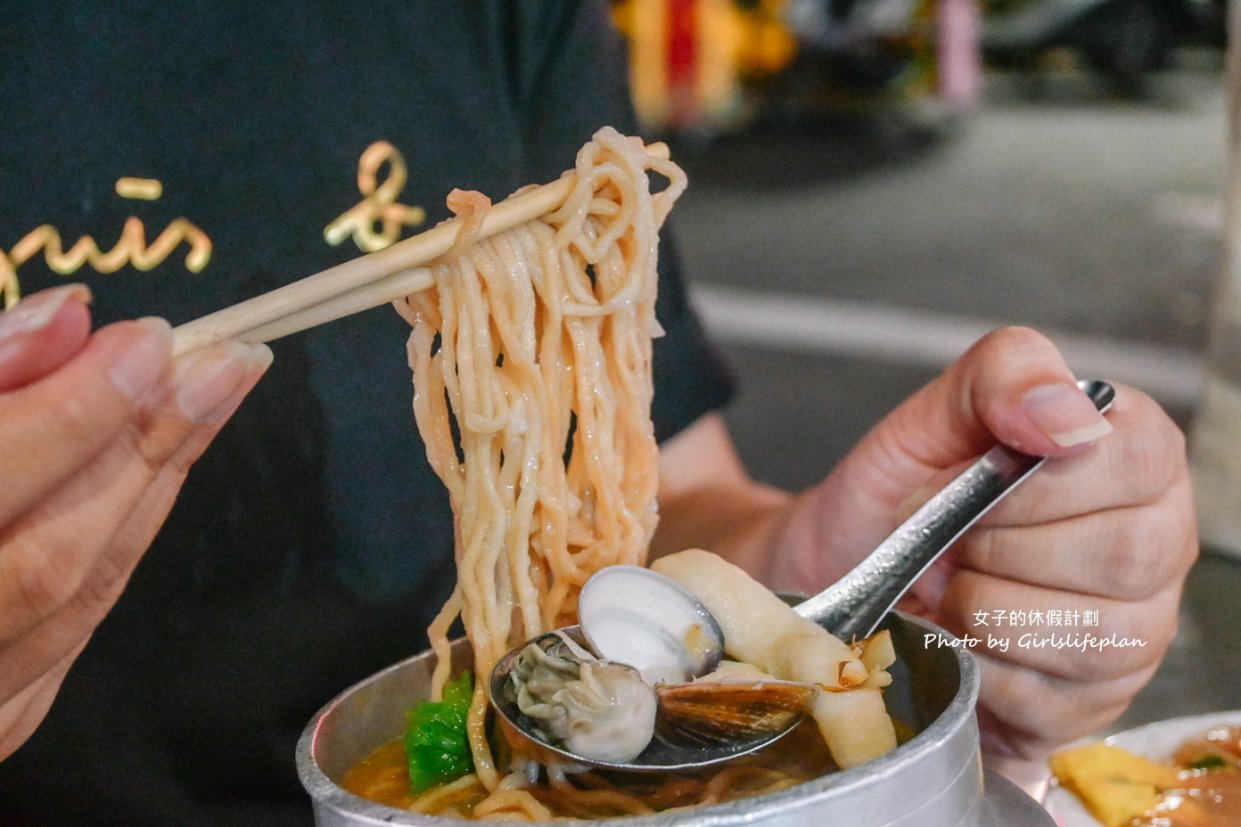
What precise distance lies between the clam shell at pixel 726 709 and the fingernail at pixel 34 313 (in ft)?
1.73

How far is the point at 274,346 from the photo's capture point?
4.92 feet

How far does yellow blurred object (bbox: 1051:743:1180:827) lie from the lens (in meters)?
1.02

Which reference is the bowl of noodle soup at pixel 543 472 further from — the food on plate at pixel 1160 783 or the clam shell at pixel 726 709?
the food on plate at pixel 1160 783

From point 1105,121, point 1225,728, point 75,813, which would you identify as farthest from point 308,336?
point 1105,121

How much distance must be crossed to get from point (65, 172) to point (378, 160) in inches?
16.0

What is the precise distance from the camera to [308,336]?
59.9 inches

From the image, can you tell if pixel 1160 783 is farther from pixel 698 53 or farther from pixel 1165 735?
pixel 698 53

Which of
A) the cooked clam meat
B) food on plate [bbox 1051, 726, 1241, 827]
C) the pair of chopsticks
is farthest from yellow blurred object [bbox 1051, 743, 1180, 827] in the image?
the pair of chopsticks

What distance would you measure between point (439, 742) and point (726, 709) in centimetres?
26

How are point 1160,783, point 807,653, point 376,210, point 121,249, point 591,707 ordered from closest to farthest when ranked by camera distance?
point 591,707, point 807,653, point 1160,783, point 121,249, point 376,210

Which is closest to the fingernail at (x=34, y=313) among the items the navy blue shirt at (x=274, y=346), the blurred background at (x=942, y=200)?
the navy blue shirt at (x=274, y=346)

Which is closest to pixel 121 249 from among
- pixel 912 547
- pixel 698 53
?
pixel 912 547

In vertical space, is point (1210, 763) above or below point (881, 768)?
below

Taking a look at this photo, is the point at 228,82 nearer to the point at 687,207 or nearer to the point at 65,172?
the point at 65,172
